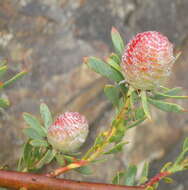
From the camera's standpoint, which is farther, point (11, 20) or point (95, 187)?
point (11, 20)

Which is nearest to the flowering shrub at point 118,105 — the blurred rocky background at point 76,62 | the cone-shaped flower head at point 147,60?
the cone-shaped flower head at point 147,60

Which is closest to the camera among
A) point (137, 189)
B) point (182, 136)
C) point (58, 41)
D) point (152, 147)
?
point (137, 189)

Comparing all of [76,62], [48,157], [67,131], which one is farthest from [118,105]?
[76,62]

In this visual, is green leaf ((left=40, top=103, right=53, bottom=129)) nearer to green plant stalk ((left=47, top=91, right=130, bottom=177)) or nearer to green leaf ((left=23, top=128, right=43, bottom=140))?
green leaf ((left=23, top=128, right=43, bottom=140))

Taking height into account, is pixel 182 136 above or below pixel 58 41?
below

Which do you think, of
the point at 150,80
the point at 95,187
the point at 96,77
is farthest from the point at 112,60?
the point at 96,77

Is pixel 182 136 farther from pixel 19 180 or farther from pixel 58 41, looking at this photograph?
pixel 19 180

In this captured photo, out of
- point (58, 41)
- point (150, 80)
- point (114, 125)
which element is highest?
point (58, 41)

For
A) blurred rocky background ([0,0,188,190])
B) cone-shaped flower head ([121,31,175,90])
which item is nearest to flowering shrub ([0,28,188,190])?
cone-shaped flower head ([121,31,175,90])
